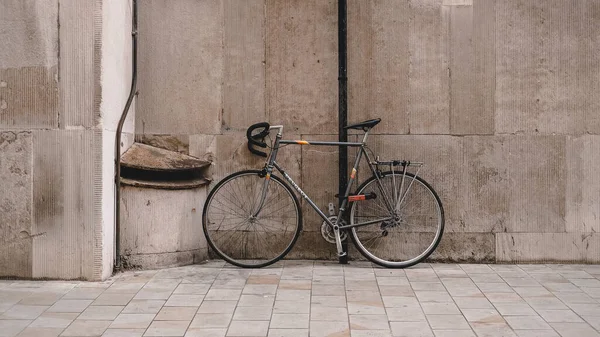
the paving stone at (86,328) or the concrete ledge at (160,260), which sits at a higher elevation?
the concrete ledge at (160,260)

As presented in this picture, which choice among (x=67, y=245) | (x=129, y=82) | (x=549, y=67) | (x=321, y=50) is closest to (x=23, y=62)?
(x=129, y=82)

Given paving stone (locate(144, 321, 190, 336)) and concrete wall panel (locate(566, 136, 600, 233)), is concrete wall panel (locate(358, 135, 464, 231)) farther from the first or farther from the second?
paving stone (locate(144, 321, 190, 336))

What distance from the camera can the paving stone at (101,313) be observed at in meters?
5.24

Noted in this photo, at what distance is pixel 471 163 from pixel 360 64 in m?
1.52

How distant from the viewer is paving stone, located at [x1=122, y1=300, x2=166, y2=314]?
5410mm

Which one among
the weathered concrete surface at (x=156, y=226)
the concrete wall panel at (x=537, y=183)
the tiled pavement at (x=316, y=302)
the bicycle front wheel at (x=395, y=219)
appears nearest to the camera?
the tiled pavement at (x=316, y=302)

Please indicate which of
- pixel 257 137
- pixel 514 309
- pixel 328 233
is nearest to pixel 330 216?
pixel 328 233

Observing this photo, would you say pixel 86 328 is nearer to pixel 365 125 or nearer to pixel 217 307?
pixel 217 307

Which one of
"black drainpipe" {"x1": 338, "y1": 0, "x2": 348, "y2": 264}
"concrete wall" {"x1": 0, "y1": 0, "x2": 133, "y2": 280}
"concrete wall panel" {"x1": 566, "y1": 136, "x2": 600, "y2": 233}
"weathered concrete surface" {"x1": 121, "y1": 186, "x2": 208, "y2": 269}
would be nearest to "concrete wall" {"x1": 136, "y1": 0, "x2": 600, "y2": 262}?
"concrete wall panel" {"x1": 566, "y1": 136, "x2": 600, "y2": 233}

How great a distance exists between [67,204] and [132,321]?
1693 millimetres

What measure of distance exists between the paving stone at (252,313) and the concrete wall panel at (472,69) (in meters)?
2.99

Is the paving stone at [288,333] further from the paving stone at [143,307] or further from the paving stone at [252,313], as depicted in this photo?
the paving stone at [143,307]

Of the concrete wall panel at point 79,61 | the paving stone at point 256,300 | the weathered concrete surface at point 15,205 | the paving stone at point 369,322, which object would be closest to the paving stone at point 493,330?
the paving stone at point 369,322

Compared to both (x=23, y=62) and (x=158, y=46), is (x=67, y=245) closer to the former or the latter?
(x=23, y=62)
